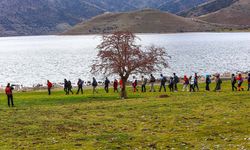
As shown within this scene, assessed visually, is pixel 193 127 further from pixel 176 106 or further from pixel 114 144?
pixel 176 106

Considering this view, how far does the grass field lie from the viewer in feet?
76.8

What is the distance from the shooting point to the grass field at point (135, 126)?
23422 millimetres

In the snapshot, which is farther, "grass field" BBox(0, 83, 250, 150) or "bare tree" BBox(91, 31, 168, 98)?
"bare tree" BBox(91, 31, 168, 98)

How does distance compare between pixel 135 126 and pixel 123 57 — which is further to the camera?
pixel 123 57

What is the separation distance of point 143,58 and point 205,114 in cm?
2129

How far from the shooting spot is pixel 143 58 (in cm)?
5238

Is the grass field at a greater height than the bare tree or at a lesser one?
lesser

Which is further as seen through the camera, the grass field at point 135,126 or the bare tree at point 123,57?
the bare tree at point 123,57

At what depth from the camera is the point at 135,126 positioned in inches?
1128

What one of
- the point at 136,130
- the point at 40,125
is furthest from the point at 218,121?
the point at 40,125

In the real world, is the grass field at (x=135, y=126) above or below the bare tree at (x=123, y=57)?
below

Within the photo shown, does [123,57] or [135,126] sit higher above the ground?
[123,57]

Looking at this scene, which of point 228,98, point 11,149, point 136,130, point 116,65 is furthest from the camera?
point 116,65

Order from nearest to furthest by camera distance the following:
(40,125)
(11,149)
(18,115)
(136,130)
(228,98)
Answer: (11,149) < (136,130) < (40,125) < (18,115) < (228,98)
